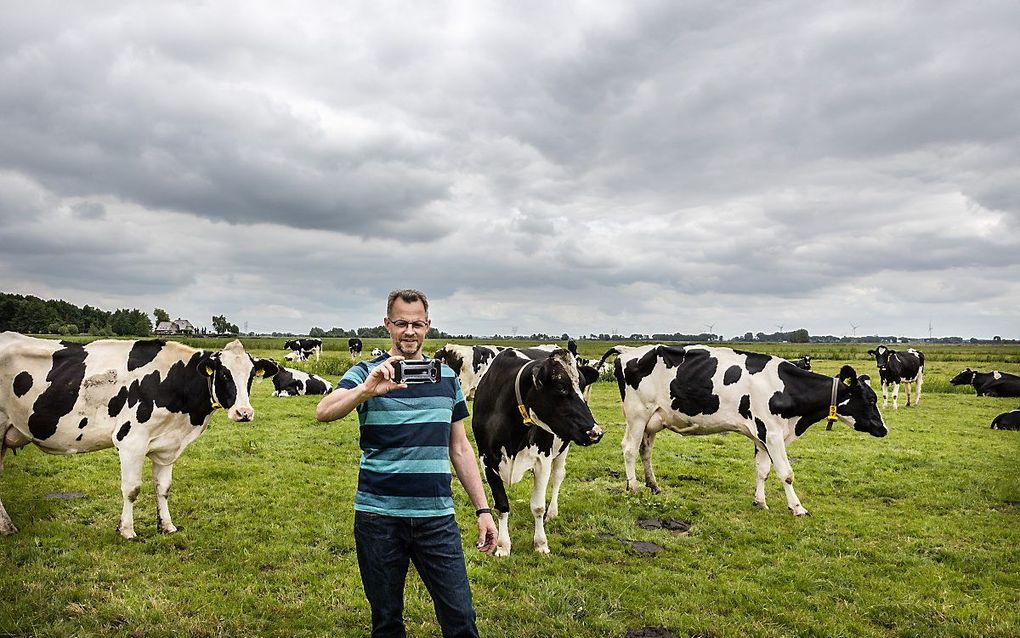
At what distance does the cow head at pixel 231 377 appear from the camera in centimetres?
766

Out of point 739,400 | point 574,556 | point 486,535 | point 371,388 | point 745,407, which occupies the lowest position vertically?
point 574,556

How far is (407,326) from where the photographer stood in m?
3.42

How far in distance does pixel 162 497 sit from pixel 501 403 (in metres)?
4.69

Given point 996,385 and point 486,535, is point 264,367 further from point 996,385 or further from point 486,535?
point 996,385

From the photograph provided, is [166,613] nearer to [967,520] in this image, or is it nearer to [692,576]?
[692,576]

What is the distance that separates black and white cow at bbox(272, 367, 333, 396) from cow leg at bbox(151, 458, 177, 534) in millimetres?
17181

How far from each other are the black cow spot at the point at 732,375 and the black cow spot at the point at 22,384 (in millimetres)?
10074

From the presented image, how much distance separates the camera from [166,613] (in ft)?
17.6

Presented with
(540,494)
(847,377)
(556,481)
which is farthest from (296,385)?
(847,377)

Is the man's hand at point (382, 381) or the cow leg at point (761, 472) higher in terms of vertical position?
the man's hand at point (382, 381)

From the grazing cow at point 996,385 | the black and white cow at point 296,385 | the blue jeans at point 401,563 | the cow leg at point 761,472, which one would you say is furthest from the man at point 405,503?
the grazing cow at point 996,385

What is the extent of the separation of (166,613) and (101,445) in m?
3.26

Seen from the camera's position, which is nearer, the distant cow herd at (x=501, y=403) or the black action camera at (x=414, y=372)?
the black action camera at (x=414, y=372)

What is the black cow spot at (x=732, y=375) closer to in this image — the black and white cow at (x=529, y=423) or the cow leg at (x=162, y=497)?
the black and white cow at (x=529, y=423)
